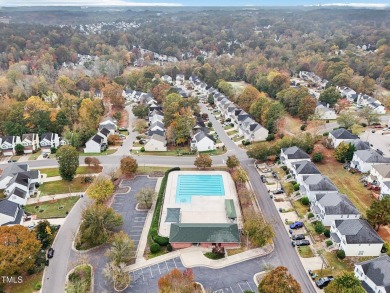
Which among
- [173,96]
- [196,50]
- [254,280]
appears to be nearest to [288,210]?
[254,280]

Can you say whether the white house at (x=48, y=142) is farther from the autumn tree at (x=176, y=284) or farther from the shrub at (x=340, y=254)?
the shrub at (x=340, y=254)

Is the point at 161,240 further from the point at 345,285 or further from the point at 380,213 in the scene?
the point at 380,213

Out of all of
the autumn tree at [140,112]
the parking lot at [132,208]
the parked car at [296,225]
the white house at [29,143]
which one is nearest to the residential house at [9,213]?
the parking lot at [132,208]

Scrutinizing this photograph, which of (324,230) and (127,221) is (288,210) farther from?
(127,221)

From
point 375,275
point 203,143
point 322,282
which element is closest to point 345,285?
point 322,282

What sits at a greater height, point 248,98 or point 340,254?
point 248,98

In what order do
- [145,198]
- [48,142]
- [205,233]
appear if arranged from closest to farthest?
[205,233] < [145,198] < [48,142]
